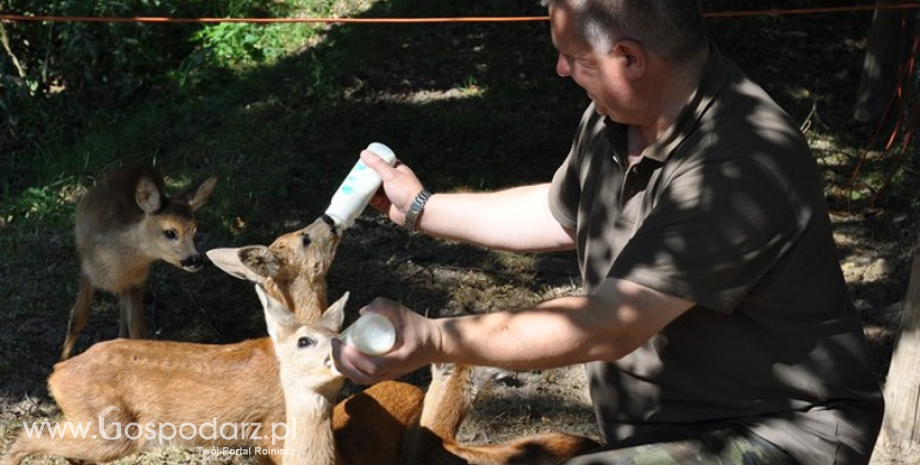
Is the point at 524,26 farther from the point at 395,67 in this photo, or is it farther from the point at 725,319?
the point at 725,319

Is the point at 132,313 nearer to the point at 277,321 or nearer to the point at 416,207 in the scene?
the point at 277,321

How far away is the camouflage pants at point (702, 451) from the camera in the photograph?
130 inches

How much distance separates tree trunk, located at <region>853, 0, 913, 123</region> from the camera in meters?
9.05

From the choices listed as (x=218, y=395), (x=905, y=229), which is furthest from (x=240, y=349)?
(x=905, y=229)

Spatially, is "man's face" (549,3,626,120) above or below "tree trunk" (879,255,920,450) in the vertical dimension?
above

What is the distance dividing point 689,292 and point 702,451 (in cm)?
Result: 54

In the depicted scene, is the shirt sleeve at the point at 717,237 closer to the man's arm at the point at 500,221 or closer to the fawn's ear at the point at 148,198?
the man's arm at the point at 500,221

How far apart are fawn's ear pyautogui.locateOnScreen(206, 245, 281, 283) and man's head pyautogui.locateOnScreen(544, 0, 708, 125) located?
113 inches

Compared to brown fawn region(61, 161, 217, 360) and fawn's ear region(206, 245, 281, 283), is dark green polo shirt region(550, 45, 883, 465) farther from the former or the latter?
brown fawn region(61, 161, 217, 360)

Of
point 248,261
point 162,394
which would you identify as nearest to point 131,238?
point 248,261

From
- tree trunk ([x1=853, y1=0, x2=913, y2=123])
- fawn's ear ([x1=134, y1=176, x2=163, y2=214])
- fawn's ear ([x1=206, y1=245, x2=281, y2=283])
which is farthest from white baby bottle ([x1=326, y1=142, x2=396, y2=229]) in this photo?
tree trunk ([x1=853, y1=0, x2=913, y2=123])

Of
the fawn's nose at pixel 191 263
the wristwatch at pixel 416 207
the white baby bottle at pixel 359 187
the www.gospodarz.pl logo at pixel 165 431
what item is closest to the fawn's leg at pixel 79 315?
the fawn's nose at pixel 191 263

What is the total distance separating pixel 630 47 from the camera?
10.5 feet

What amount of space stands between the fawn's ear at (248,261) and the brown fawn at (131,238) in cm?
96
